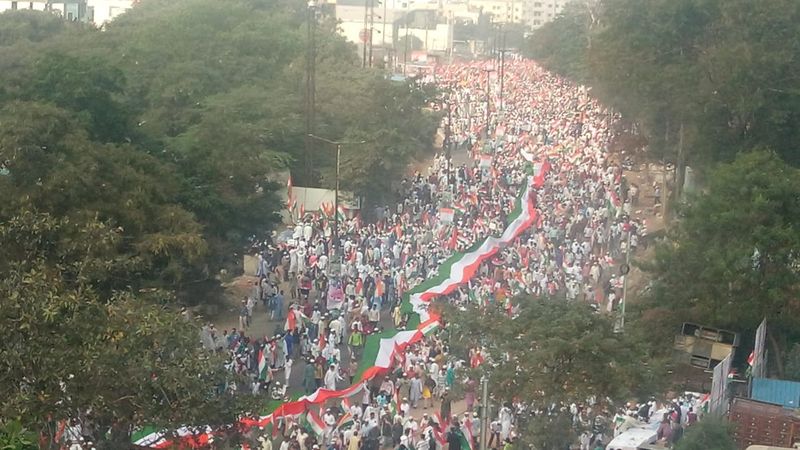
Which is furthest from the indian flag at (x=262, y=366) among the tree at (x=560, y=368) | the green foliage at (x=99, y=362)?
the green foliage at (x=99, y=362)

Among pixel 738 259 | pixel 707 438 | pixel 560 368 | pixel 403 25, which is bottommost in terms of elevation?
pixel 403 25

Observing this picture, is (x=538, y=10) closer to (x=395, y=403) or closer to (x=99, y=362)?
(x=395, y=403)

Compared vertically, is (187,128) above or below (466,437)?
above

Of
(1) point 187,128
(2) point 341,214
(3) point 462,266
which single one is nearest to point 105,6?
(1) point 187,128

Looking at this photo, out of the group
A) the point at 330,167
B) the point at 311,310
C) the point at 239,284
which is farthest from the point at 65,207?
the point at 330,167

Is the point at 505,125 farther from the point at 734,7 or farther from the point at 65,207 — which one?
the point at 65,207

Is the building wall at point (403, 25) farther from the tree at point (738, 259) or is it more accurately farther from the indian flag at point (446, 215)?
the tree at point (738, 259)

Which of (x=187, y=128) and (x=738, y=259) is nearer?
(x=738, y=259)
